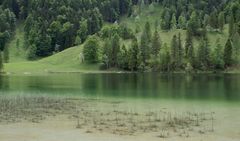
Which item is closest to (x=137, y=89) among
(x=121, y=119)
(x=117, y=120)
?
(x=121, y=119)

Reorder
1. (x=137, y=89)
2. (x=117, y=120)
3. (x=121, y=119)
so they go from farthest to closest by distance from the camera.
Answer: (x=137, y=89) < (x=121, y=119) < (x=117, y=120)

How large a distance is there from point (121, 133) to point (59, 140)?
6.47 metres

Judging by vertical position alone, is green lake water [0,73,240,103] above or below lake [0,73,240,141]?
below

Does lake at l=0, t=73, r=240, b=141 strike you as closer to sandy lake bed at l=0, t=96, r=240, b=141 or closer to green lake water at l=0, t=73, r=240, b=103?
sandy lake bed at l=0, t=96, r=240, b=141

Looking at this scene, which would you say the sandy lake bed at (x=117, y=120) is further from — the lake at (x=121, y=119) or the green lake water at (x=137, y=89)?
the green lake water at (x=137, y=89)

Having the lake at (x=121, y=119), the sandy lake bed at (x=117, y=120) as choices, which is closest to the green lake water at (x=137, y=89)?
the lake at (x=121, y=119)

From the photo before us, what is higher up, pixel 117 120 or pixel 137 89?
pixel 117 120

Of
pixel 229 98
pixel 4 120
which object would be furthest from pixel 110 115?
pixel 229 98

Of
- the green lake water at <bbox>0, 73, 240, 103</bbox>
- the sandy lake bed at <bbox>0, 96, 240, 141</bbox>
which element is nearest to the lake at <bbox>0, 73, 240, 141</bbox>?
the sandy lake bed at <bbox>0, 96, 240, 141</bbox>

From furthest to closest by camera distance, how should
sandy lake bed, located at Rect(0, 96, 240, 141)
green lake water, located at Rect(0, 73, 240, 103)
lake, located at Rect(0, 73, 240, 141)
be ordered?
green lake water, located at Rect(0, 73, 240, 103), lake, located at Rect(0, 73, 240, 141), sandy lake bed, located at Rect(0, 96, 240, 141)

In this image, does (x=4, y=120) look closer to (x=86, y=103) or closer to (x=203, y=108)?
(x=86, y=103)

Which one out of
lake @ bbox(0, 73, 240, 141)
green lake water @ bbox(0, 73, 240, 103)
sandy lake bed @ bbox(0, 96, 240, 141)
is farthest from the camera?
green lake water @ bbox(0, 73, 240, 103)

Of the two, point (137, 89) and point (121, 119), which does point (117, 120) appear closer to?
point (121, 119)

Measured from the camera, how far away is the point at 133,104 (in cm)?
6950
